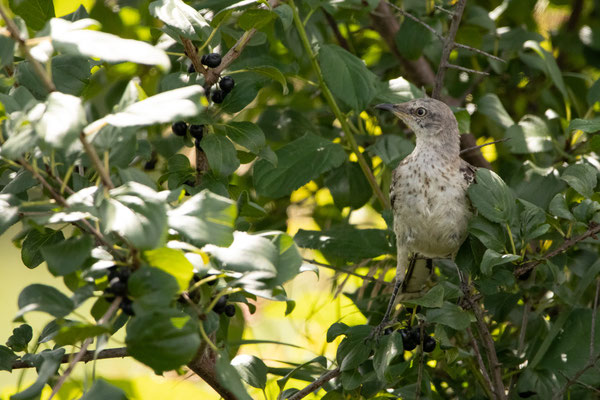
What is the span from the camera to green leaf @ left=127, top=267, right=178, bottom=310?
53.9 inches

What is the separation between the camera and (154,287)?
1377 mm

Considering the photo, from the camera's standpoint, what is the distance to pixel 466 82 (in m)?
3.63

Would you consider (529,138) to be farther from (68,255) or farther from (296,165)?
(68,255)

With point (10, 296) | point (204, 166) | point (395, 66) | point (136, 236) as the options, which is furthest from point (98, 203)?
point (10, 296)

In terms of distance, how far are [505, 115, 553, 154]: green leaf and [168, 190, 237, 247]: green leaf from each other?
160cm

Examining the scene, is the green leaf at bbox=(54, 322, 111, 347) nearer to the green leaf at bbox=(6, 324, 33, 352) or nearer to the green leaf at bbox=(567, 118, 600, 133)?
the green leaf at bbox=(6, 324, 33, 352)

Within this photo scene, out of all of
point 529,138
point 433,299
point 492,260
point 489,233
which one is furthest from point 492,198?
point 529,138

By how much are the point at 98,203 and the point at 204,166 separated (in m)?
0.86

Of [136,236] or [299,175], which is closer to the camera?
[136,236]

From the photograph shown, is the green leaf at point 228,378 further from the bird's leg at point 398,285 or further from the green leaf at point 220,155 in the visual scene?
the bird's leg at point 398,285

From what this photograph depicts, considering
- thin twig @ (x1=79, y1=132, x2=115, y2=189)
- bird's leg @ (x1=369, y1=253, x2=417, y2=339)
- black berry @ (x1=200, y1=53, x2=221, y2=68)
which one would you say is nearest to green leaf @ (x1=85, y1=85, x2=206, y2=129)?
thin twig @ (x1=79, y1=132, x2=115, y2=189)

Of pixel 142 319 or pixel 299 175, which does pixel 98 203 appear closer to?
pixel 142 319

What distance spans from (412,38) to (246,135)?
1213 mm

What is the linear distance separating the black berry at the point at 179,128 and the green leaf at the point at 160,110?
2.82 ft
